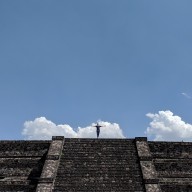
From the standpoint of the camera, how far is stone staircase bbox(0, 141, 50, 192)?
17894 millimetres

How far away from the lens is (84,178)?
58.3 feet

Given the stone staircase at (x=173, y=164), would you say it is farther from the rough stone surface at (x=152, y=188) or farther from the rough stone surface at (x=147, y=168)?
the rough stone surface at (x=152, y=188)

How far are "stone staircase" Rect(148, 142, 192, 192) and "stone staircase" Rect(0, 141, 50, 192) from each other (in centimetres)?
708

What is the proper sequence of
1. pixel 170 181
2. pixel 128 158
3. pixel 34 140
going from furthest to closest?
pixel 34 140, pixel 128 158, pixel 170 181

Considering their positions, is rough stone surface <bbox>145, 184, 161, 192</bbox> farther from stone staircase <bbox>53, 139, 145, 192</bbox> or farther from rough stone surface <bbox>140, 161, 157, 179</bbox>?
rough stone surface <bbox>140, 161, 157, 179</bbox>

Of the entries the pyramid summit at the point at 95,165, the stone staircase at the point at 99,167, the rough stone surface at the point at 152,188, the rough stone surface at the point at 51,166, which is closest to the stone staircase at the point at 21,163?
the pyramid summit at the point at 95,165

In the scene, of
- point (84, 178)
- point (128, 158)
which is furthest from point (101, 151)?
point (84, 178)

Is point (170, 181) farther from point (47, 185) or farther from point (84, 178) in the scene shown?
point (47, 185)

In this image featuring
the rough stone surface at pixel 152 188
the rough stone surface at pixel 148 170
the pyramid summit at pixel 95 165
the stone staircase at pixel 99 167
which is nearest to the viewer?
the rough stone surface at pixel 152 188

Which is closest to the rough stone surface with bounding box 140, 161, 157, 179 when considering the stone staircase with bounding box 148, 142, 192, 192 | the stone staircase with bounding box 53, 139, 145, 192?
the stone staircase with bounding box 53, 139, 145, 192

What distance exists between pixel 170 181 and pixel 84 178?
15.7 feet

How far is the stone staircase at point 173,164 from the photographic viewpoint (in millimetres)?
17828

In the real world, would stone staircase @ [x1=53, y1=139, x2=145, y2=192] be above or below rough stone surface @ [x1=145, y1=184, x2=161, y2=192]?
above

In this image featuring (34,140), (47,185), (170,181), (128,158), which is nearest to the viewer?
(47,185)
